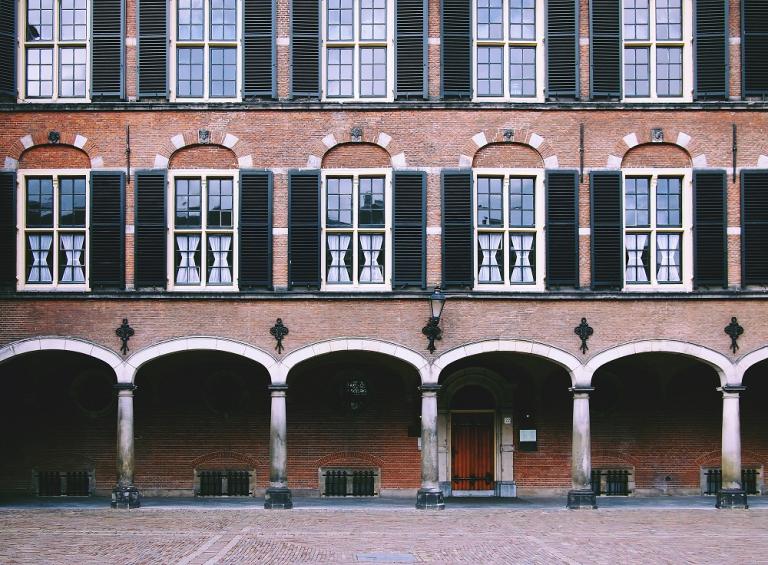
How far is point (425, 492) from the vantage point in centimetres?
2519

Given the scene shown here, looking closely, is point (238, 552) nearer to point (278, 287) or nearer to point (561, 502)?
point (278, 287)

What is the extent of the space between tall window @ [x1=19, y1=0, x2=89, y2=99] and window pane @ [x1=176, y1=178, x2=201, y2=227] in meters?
3.23

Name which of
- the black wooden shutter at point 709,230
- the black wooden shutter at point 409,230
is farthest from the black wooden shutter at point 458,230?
the black wooden shutter at point 709,230

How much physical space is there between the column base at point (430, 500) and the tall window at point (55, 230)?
29.5 ft

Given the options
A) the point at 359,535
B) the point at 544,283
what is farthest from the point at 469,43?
the point at 359,535

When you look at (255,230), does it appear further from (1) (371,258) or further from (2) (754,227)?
(2) (754,227)

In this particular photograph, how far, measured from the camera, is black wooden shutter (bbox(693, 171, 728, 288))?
25.7 metres

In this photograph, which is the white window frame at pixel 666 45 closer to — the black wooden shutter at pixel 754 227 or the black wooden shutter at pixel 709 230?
the black wooden shutter at pixel 709 230

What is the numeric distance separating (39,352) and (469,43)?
12540 mm

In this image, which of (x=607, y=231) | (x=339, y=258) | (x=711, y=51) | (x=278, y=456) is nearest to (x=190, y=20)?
(x=339, y=258)

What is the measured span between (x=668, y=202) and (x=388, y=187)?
647cm

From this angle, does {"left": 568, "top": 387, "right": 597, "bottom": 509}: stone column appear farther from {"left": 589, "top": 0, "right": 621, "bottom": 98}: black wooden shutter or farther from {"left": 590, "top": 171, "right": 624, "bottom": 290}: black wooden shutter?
{"left": 589, "top": 0, "right": 621, "bottom": 98}: black wooden shutter

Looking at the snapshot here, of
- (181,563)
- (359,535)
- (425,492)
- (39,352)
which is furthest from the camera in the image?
(39,352)

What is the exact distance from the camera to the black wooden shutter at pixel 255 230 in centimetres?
2569
